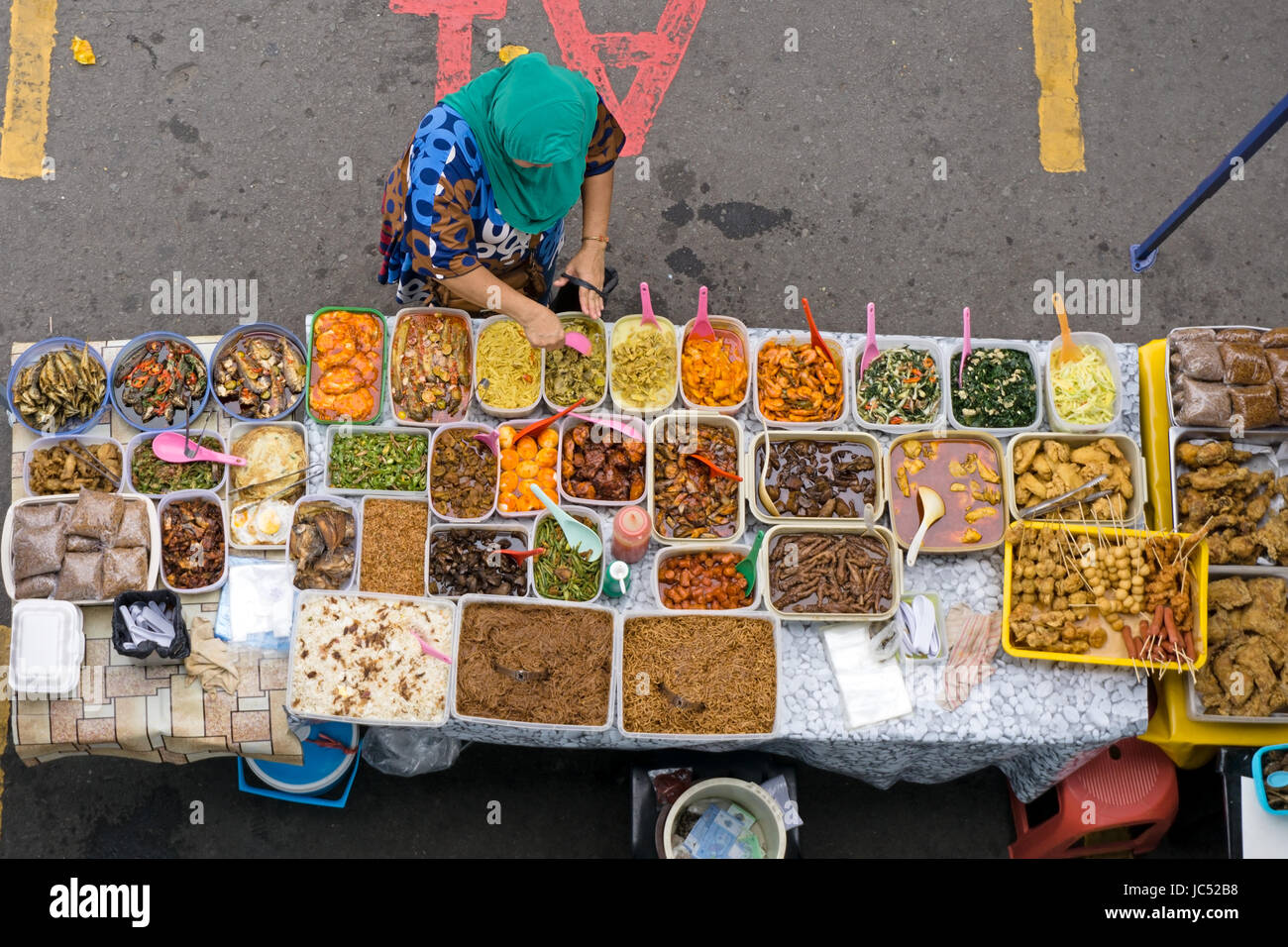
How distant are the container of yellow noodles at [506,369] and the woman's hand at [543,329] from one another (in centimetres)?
11

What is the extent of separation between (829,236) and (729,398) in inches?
83.6

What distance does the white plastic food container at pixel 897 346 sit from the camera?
3480mm

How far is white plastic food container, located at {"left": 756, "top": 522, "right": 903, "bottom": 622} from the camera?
323 cm

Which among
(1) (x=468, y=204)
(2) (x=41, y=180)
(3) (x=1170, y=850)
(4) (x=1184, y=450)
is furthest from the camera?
(2) (x=41, y=180)

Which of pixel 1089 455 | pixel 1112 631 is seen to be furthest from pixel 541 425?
pixel 1112 631

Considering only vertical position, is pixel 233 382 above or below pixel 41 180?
below

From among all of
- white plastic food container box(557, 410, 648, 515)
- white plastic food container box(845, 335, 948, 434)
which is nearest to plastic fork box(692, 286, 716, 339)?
white plastic food container box(557, 410, 648, 515)

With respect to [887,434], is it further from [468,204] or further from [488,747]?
[488,747]

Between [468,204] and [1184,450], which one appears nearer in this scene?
[468,204]

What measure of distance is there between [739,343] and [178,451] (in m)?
2.34

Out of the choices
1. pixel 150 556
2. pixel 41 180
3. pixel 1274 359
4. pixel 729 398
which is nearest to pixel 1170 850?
pixel 1274 359

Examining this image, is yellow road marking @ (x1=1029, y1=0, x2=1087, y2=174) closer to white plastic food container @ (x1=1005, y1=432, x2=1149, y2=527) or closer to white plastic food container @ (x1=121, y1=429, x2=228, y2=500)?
white plastic food container @ (x1=1005, y1=432, x2=1149, y2=527)

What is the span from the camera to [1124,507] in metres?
3.37

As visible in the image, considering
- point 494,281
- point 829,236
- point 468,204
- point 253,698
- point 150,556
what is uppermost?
point 829,236
